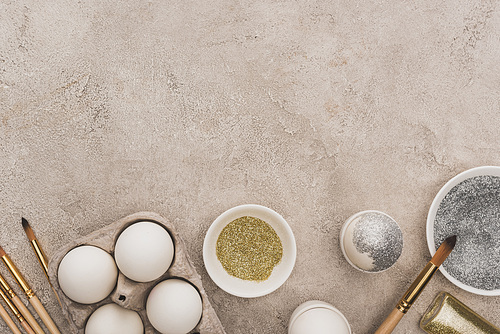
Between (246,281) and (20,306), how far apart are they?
54 cm

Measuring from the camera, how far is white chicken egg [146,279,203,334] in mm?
775

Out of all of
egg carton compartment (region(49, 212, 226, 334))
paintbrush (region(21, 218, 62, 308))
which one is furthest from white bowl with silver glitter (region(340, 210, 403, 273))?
paintbrush (region(21, 218, 62, 308))

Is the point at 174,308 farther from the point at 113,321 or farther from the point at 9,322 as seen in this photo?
the point at 9,322

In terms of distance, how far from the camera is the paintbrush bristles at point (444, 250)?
2.98 ft

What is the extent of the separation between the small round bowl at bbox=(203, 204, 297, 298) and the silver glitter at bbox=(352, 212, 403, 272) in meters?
0.16

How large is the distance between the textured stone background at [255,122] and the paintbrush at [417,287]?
0.07 meters

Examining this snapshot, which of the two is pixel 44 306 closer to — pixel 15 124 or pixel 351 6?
pixel 15 124

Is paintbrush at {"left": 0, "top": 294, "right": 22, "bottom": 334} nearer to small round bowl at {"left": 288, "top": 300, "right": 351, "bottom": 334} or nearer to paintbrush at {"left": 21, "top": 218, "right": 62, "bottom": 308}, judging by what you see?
paintbrush at {"left": 21, "top": 218, "right": 62, "bottom": 308}

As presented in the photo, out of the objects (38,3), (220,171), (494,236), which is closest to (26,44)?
(38,3)

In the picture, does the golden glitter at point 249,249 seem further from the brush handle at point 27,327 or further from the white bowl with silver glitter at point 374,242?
the brush handle at point 27,327

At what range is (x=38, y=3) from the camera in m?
0.98

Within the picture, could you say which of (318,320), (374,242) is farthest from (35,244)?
(374,242)

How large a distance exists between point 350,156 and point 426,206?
0.78ft

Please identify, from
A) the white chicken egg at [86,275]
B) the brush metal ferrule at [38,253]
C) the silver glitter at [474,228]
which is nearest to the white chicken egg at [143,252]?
the white chicken egg at [86,275]
